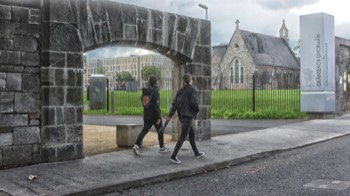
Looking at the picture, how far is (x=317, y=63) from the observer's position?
20.6 m

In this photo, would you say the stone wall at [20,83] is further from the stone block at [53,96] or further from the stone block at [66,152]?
the stone block at [66,152]

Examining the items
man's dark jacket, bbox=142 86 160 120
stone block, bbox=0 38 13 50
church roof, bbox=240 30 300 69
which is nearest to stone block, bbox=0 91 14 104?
stone block, bbox=0 38 13 50

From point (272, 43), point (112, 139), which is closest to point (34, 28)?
point (112, 139)

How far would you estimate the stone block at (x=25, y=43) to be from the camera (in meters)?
8.75

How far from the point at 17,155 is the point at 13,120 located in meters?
0.70

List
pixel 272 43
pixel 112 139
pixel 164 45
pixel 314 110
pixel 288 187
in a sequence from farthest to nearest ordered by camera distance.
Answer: pixel 272 43, pixel 314 110, pixel 112 139, pixel 164 45, pixel 288 187

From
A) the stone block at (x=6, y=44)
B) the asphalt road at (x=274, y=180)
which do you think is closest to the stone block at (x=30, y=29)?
the stone block at (x=6, y=44)

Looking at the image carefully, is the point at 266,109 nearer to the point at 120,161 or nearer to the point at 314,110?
the point at 314,110

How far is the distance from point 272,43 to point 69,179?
82645mm

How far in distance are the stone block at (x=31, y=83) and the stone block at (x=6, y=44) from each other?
0.64 metres

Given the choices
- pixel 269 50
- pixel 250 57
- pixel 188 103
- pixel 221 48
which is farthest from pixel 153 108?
pixel 221 48

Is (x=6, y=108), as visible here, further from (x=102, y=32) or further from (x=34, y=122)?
(x=102, y=32)

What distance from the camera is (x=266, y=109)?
22938 millimetres

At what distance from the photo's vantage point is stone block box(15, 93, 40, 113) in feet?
28.8
